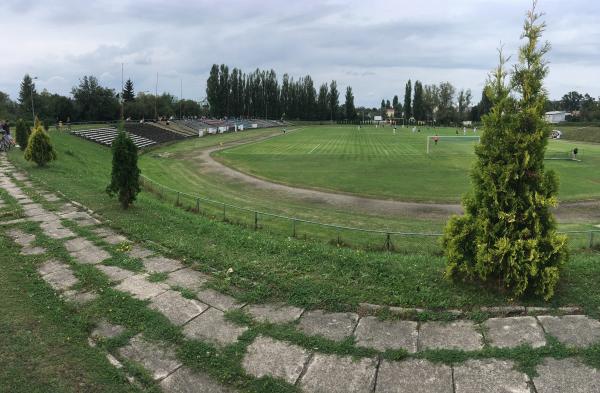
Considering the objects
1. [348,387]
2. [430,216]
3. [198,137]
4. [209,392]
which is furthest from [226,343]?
[198,137]

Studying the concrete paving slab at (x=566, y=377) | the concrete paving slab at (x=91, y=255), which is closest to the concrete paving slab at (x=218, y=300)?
the concrete paving slab at (x=91, y=255)

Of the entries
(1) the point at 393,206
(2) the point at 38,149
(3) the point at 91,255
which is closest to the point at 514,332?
(3) the point at 91,255

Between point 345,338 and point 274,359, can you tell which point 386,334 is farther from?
point 274,359

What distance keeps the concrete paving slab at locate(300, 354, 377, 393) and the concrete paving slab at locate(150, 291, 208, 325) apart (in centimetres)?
219

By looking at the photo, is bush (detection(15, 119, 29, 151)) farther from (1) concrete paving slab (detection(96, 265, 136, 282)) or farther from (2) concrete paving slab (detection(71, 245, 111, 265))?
(1) concrete paving slab (detection(96, 265, 136, 282))

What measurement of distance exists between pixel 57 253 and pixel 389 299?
280 inches

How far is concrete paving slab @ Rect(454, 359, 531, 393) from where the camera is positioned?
199 inches

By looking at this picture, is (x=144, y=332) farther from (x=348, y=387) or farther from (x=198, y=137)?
(x=198, y=137)

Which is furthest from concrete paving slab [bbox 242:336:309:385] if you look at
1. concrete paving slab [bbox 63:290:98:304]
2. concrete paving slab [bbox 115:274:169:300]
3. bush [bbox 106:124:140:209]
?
bush [bbox 106:124:140:209]

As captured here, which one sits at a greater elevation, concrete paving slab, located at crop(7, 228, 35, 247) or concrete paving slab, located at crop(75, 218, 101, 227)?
concrete paving slab, located at crop(75, 218, 101, 227)

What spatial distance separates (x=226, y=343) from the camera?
20.0 feet

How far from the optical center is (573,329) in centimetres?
608

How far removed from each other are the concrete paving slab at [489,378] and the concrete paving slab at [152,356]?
3.50 meters

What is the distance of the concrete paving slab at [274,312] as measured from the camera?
6652mm
